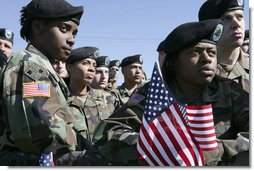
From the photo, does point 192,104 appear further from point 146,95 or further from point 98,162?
point 98,162

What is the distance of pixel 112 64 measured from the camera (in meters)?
11.6

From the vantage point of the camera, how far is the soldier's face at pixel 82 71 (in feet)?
19.5

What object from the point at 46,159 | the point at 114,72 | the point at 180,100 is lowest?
the point at 114,72

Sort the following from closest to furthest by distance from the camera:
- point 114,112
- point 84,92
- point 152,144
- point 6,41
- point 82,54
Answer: point 152,144 < point 114,112 < point 84,92 < point 82,54 < point 6,41

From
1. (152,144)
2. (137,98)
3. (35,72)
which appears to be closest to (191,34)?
(137,98)

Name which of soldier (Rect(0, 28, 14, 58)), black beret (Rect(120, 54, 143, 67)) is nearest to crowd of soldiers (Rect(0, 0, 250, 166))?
soldier (Rect(0, 28, 14, 58))

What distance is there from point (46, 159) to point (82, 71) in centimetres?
293

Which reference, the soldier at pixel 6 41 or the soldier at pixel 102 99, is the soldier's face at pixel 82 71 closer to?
the soldier at pixel 102 99

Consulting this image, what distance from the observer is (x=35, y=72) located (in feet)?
10.6

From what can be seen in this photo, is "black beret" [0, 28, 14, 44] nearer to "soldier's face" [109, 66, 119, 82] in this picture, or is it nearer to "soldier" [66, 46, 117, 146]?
"soldier" [66, 46, 117, 146]

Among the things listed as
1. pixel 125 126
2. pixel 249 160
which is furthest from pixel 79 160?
pixel 249 160

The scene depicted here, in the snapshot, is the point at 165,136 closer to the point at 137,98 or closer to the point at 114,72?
the point at 137,98

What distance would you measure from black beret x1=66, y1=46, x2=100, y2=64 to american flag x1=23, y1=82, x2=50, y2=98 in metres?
3.00

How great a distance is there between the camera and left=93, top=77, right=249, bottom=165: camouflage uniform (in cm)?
329
